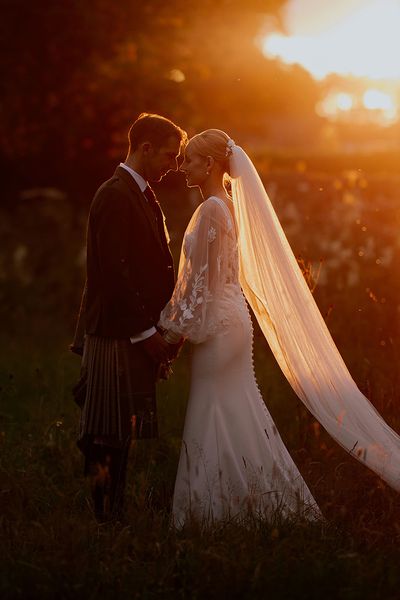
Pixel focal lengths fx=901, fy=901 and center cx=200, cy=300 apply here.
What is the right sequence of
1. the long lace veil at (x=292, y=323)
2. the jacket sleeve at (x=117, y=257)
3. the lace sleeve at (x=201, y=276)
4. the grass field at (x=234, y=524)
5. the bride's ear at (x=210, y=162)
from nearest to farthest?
the grass field at (x=234, y=524)
the jacket sleeve at (x=117, y=257)
the lace sleeve at (x=201, y=276)
the bride's ear at (x=210, y=162)
the long lace veil at (x=292, y=323)

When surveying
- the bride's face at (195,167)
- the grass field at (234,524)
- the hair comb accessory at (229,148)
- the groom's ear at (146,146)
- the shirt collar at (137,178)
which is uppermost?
the hair comb accessory at (229,148)

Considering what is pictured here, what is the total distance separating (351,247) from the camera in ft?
28.5

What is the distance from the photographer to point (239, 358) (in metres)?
4.80

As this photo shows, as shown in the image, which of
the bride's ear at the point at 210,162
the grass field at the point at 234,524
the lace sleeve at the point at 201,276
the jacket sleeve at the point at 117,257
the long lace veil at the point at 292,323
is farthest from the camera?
the long lace veil at the point at 292,323

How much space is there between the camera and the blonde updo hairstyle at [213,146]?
4.66m

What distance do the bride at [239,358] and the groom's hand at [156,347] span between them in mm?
96

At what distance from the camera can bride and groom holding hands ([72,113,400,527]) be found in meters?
4.55

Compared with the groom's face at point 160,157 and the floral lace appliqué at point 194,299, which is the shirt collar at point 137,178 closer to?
the groom's face at point 160,157

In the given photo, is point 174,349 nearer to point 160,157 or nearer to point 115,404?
point 115,404

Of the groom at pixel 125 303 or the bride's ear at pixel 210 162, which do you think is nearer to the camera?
the groom at pixel 125 303

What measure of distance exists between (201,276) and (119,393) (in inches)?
28.8

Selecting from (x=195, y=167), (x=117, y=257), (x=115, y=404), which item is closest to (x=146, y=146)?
(x=195, y=167)

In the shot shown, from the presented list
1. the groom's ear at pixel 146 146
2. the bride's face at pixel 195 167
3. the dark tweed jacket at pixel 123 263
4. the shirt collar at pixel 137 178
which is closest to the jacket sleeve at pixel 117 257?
the dark tweed jacket at pixel 123 263

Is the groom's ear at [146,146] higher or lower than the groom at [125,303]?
higher
